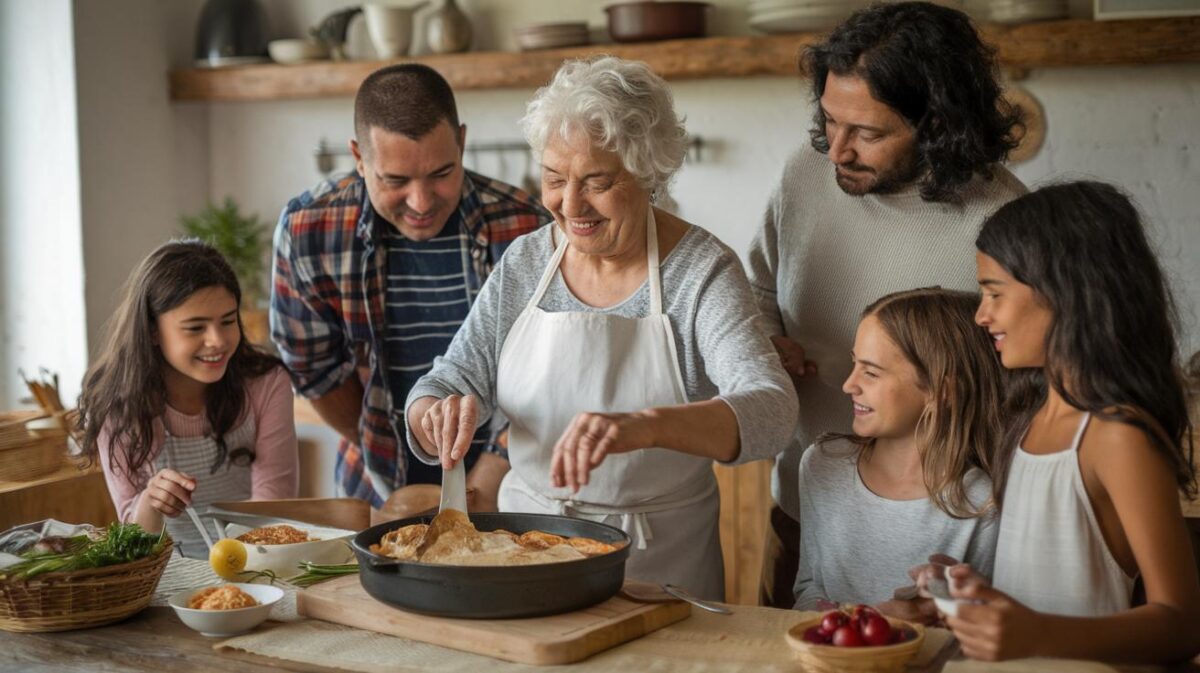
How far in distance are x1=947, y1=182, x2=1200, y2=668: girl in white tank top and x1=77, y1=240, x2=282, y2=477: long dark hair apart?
Answer: 1677 mm

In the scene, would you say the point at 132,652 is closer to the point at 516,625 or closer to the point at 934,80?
the point at 516,625

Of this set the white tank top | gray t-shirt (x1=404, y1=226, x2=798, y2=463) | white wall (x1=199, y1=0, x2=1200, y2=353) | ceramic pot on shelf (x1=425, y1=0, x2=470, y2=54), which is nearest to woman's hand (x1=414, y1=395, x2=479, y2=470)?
gray t-shirt (x1=404, y1=226, x2=798, y2=463)

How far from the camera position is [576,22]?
4.26 m

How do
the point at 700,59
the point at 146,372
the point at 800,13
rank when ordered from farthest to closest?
the point at 700,59, the point at 800,13, the point at 146,372

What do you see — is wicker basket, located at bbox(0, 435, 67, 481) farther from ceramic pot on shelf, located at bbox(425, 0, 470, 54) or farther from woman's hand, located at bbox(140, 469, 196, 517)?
ceramic pot on shelf, located at bbox(425, 0, 470, 54)

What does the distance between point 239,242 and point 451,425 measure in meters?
3.07

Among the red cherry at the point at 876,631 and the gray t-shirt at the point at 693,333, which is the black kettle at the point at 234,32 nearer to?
the gray t-shirt at the point at 693,333

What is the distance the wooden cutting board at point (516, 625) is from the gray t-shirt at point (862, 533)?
419mm

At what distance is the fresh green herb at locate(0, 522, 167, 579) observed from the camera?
1.80 metres

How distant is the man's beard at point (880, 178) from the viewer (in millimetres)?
2221

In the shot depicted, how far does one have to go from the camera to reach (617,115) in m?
2.05

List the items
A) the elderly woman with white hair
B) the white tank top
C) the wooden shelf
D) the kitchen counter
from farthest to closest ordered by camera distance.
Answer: the wooden shelf, the elderly woman with white hair, the white tank top, the kitchen counter

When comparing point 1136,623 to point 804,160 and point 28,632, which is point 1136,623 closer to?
point 804,160

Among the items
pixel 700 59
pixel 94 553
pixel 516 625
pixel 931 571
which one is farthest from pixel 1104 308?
pixel 700 59
